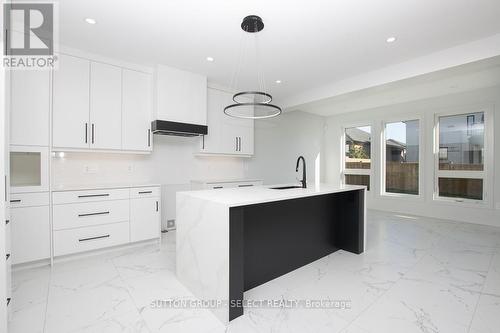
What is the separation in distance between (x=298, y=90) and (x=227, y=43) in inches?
84.8

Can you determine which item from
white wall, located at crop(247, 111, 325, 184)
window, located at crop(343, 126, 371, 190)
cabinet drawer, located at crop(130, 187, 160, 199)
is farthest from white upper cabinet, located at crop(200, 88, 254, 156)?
window, located at crop(343, 126, 371, 190)

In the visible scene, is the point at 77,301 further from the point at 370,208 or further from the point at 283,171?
the point at 370,208

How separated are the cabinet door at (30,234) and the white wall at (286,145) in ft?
12.5

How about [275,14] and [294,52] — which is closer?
[275,14]

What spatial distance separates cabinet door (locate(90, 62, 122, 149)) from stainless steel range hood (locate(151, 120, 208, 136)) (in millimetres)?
476

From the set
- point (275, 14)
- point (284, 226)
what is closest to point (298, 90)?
point (275, 14)

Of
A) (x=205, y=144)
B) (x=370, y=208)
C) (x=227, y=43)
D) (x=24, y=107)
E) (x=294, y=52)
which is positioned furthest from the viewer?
(x=370, y=208)

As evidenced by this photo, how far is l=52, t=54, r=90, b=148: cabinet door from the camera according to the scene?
2.78 m

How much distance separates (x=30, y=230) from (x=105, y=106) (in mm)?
1650

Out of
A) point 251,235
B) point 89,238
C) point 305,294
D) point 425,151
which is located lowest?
point 305,294

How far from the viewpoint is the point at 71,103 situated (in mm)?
2865

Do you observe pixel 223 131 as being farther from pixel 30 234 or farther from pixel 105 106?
pixel 30 234

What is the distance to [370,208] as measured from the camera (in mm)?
5812

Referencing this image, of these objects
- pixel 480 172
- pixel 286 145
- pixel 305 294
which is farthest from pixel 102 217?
pixel 480 172
